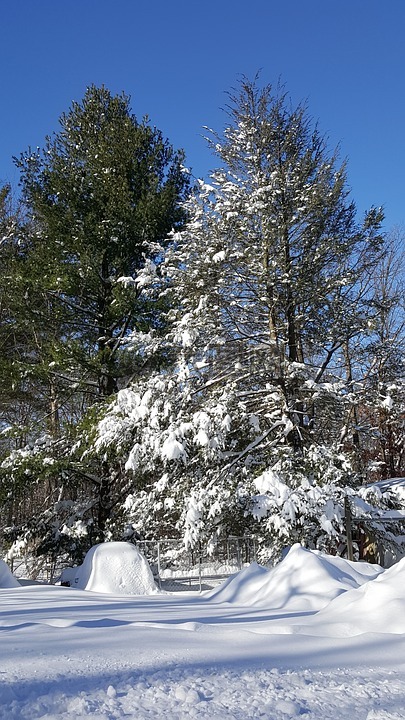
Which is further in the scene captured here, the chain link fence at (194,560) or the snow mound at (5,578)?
the chain link fence at (194,560)

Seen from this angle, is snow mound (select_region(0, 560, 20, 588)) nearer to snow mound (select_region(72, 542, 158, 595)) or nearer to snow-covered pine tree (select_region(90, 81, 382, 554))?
snow mound (select_region(72, 542, 158, 595))

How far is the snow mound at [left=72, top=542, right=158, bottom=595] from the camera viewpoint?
33.3 feet

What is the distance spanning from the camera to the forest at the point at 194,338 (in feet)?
36.1

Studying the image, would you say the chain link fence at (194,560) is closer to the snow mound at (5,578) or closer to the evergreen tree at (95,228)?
the snow mound at (5,578)

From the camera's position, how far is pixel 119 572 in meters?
10.2

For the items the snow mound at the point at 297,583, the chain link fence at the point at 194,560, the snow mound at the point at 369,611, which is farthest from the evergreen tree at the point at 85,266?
the snow mound at the point at 369,611

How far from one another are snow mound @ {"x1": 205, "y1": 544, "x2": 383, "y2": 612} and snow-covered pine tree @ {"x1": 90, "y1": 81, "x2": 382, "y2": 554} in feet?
5.30

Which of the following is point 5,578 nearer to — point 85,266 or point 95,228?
point 85,266

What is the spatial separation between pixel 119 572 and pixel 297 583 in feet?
12.9

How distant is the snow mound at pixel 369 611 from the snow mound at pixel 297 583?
105 cm

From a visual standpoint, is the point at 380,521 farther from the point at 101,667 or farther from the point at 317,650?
the point at 101,667

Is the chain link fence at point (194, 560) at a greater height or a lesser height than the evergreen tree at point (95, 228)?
lesser

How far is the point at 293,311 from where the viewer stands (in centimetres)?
1284

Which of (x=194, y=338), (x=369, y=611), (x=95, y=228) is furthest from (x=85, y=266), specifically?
(x=369, y=611)
